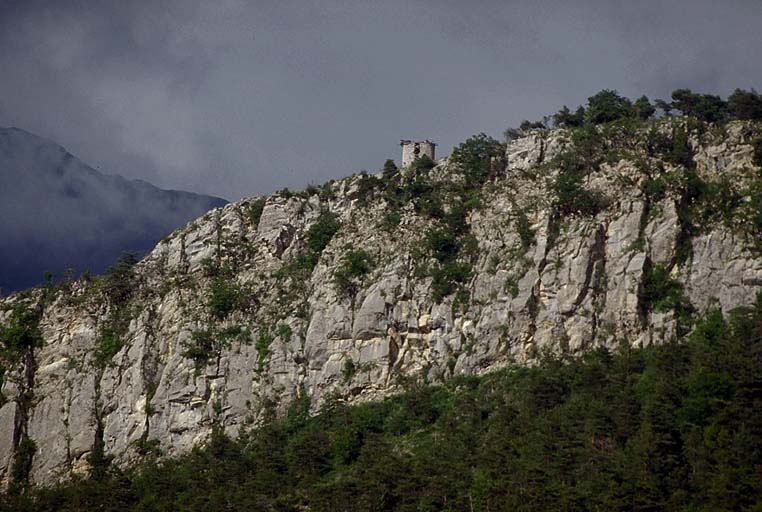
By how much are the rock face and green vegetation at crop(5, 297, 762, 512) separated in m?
2.21

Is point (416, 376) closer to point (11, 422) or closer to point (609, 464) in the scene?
point (609, 464)

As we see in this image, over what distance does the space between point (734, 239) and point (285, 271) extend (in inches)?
1294

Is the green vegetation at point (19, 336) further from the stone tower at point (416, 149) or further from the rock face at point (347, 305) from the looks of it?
the stone tower at point (416, 149)

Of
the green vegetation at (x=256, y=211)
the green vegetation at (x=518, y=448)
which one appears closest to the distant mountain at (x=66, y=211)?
the green vegetation at (x=256, y=211)

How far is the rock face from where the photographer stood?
288 ft

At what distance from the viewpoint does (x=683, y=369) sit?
79.6 metres

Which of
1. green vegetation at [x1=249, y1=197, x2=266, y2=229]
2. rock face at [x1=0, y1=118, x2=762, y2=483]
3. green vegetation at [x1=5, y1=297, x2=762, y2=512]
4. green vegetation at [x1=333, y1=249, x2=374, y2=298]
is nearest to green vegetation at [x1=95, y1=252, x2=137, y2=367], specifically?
rock face at [x1=0, y1=118, x2=762, y2=483]

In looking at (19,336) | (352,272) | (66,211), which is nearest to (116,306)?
(19,336)

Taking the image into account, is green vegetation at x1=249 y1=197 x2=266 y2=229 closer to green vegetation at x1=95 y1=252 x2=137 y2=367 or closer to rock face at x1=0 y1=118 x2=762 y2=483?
rock face at x1=0 y1=118 x2=762 y2=483

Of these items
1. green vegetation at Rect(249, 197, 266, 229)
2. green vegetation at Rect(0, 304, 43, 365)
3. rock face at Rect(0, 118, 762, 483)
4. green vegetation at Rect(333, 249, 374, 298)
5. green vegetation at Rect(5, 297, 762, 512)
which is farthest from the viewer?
green vegetation at Rect(249, 197, 266, 229)

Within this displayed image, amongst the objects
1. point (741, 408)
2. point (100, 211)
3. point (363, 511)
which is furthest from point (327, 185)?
point (100, 211)

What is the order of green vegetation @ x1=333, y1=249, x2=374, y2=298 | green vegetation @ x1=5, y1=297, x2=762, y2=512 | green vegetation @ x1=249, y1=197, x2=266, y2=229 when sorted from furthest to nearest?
1. green vegetation @ x1=249, y1=197, x2=266, y2=229
2. green vegetation @ x1=333, y1=249, x2=374, y2=298
3. green vegetation @ x1=5, y1=297, x2=762, y2=512

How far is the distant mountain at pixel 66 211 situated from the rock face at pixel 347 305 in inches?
1830

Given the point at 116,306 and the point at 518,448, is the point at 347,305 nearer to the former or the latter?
the point at 116,306
